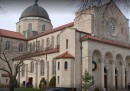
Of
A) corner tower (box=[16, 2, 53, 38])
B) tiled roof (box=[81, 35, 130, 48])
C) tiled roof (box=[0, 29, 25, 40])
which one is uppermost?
corner tower (box=[16, 2, 53, 38])

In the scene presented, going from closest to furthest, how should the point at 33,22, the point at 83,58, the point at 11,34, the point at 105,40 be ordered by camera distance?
the point at 83,58
the point at 105,40
the point at 11,34
the point at 33,22

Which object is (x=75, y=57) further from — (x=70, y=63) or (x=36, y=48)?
(x=36, y=48)

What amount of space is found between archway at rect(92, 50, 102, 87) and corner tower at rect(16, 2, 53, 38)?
27.0m

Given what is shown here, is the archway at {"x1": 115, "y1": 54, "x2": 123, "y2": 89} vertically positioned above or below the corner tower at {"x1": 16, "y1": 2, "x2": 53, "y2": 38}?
below

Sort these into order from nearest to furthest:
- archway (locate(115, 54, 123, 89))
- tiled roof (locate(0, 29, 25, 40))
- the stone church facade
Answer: the stone church facade → archway (locate(115, 54, 123, 89)) → tiled roof (locate(0, 29, 25, 40))

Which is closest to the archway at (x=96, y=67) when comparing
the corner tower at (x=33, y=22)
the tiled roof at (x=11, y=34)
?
the tiled roof at (x=11, y=34)

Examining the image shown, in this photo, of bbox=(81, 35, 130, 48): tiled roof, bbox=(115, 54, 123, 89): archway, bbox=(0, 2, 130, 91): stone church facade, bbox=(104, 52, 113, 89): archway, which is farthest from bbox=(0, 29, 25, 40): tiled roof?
bbox=(115, 54, 123, 89): archway

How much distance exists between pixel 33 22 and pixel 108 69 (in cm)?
2919

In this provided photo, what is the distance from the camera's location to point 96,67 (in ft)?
151

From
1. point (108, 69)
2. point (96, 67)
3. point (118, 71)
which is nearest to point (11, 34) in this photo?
point (96, 67)

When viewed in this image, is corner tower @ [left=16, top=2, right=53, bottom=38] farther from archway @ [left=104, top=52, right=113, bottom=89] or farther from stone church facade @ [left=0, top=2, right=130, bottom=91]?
archway @ [left=104, top=52, right=113, bottom=89]

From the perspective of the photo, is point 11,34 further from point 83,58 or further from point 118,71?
point 118,71

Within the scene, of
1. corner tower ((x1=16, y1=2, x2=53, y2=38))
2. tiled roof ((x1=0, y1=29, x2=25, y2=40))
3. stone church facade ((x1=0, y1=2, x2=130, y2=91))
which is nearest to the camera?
stone church facade ((x1=0, y1=2, x2=130, y2=91))

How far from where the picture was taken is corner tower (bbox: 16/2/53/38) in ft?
227
